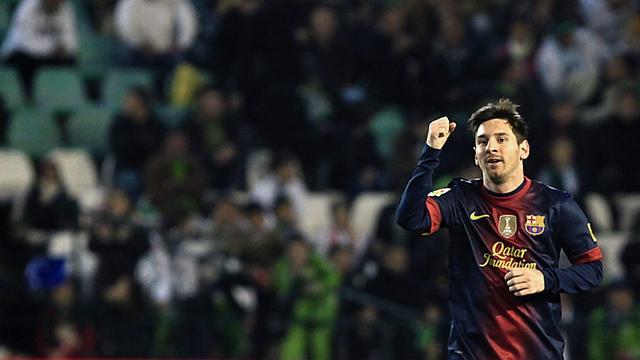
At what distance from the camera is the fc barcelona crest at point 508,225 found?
19.0 feet

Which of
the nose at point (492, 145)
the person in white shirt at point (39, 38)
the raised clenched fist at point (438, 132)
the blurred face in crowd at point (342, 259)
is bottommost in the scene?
the blurred face in crowd at point (342, 259)

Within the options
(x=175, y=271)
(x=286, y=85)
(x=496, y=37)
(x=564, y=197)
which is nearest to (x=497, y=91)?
(x=496, y=37)

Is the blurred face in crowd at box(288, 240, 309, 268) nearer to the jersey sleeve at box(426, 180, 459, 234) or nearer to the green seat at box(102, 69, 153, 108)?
the green seat at box(102, 69, 153, 108)

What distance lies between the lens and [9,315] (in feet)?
37.0

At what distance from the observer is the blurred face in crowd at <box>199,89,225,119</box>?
12836 mm

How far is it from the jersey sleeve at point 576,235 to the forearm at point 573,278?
0.13 ft

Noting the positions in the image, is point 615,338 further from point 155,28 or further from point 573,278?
point 573,278

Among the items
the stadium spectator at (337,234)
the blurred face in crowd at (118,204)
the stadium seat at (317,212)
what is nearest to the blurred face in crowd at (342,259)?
the stadium spectator at (337,234)

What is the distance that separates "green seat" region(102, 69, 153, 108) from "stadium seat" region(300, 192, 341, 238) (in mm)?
2015

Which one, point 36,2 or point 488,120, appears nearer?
point 488,120

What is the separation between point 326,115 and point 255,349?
328 centimetres

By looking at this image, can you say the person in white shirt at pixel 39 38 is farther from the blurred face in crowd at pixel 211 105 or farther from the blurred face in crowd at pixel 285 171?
the blurred face in crowd at pixel 285 171

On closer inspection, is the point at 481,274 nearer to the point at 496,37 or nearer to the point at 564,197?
the point at 564,197

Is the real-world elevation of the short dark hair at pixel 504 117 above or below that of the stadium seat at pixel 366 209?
above
